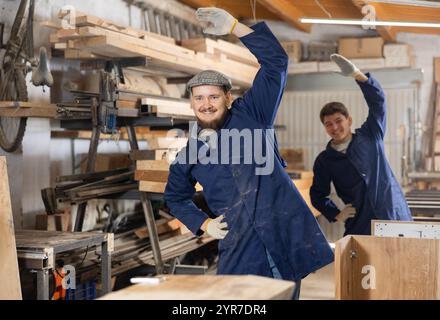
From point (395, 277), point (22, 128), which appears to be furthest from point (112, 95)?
point (395, 277)

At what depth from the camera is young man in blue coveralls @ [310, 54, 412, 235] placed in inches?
139

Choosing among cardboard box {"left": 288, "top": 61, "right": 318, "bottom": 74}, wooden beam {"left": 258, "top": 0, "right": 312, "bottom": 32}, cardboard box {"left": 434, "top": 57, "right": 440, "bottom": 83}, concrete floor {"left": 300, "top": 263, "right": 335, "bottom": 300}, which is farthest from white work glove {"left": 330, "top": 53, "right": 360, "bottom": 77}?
cardboard box {"left": 434, "top": 57, "right": 440, "bottom": 83}

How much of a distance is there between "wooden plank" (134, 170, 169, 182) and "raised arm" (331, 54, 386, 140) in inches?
53.4

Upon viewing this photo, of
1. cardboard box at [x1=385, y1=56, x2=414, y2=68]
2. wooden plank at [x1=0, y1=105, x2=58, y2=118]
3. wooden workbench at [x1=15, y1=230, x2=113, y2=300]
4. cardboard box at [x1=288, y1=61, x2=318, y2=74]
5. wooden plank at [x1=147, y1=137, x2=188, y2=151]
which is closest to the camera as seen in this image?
wooden workbench at [x1=15, y1=230, x2=113, y2=300]

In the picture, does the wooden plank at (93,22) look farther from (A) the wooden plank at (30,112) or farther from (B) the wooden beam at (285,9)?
(B) the wooden beam at (285,9)

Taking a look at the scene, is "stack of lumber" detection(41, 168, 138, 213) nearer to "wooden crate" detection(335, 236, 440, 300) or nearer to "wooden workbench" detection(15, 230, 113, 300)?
"wooden workbench" detection(15, 230, 113, 300)

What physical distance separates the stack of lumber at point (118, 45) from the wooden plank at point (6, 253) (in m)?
1.20

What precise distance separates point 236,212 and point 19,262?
119 cm

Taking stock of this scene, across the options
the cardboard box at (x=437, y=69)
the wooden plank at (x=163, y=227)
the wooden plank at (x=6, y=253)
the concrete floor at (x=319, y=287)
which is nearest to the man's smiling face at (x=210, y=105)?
the wooden plank at (x=6, y=253)

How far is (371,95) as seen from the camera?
350cm

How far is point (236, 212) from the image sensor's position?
2.52 metres

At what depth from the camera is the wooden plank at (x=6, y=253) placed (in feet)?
8.79

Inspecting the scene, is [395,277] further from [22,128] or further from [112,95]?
[22,128]

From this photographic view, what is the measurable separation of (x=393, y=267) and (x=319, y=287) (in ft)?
11.0
